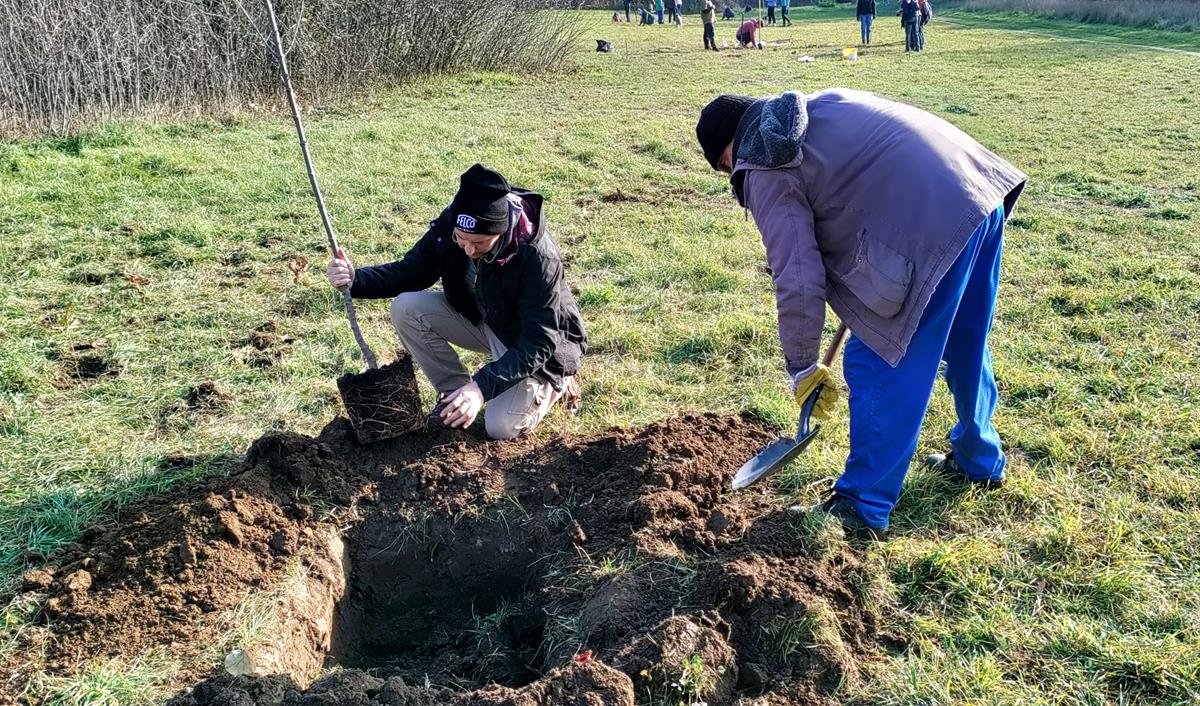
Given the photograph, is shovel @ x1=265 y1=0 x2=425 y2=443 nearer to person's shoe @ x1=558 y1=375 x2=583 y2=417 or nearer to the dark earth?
the dark earth

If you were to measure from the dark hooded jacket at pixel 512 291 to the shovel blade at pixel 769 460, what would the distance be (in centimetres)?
105

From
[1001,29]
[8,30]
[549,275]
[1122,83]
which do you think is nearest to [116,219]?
[8,30]

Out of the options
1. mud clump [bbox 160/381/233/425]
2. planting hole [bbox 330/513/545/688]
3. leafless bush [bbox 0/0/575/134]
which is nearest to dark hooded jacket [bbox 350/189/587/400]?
planting hole [bbox 330/513/545/688]

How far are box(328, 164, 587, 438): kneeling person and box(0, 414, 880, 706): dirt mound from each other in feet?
1.13

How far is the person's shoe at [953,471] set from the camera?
3.50 metres

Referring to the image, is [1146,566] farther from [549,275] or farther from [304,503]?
[304,503]

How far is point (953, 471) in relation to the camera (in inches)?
141

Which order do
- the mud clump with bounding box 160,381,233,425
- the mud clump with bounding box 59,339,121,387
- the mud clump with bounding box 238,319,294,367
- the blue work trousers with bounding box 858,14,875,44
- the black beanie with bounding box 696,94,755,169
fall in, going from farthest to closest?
the blue work trousers with bounding box 858,14,875,44 < the mud clump with bounding box 238,319,294,367 < the mud clump with bounding box 59,339,121,387 < the mud clump with bounding box 160,381,233,425 < the black beanie with bounding box 696,94,755,169

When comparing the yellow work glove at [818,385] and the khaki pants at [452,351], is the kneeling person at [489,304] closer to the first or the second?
the khaki pants at [452,351]

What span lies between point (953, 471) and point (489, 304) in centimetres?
225

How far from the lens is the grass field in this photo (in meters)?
2.87

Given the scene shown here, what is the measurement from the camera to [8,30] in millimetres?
9172

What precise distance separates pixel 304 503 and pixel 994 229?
9.60 feet

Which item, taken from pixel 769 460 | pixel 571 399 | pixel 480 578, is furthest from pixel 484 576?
pixel 769 460
